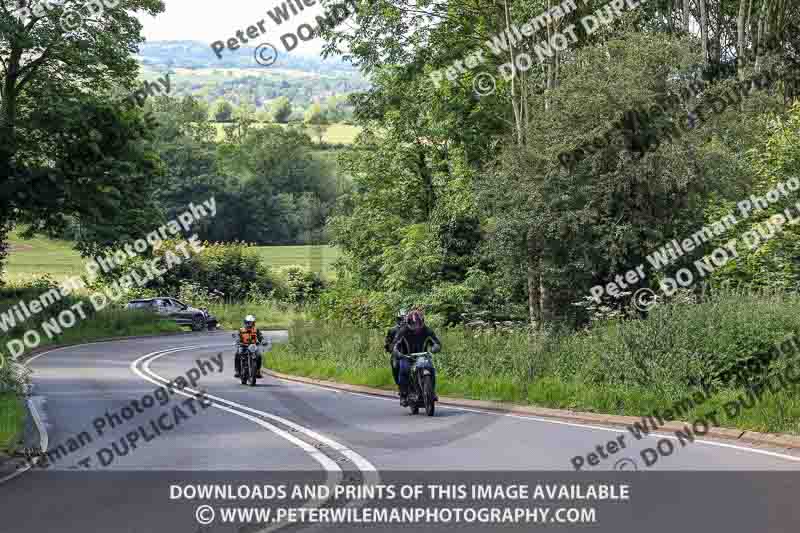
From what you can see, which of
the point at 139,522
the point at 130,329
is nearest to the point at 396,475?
the point at 139,522

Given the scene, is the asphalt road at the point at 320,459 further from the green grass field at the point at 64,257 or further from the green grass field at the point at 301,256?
the green grass field at the point at 64,257

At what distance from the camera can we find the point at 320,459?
44.2 feet

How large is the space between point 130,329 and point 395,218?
1427 cm

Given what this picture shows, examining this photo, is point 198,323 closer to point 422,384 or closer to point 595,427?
point 422,384

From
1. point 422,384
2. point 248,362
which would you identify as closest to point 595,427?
point 422,384

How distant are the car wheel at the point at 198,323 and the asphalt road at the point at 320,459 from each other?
3672 cm

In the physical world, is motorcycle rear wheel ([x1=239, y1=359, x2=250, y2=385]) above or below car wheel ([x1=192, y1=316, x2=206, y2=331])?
above

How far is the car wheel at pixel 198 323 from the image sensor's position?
6075cm

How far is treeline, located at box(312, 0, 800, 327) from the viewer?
29.3 meters

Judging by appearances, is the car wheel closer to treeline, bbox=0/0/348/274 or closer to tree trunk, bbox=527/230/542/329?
treeline, bbox=0/0/348/274

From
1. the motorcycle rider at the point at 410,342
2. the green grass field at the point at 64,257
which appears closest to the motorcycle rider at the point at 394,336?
the motorcycle rider at the point at 410,342

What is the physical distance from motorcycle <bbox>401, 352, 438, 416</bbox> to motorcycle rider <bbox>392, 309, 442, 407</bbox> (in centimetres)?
12

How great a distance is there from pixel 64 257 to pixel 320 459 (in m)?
92.4

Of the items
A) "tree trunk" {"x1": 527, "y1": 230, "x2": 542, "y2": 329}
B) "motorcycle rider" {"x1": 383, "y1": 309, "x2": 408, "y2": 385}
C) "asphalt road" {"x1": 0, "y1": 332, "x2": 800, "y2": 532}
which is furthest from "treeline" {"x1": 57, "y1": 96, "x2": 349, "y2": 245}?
"asphalt road" {"x1": 0, "y1": 332, "x2": 800, "y2": 532}
